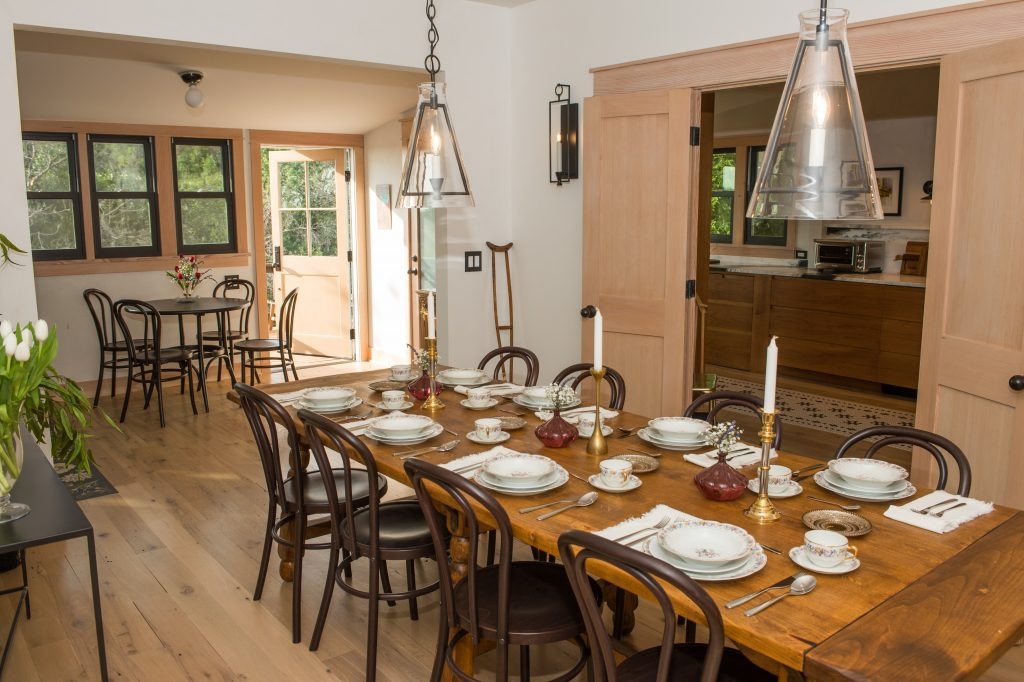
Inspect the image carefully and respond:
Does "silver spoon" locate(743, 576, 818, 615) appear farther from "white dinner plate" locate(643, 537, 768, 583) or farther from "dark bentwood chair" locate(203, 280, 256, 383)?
"dark bentwood chair" locate(203, 280, 256, 383)

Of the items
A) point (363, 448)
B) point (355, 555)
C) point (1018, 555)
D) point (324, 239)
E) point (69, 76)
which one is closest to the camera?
point (1018, 555)

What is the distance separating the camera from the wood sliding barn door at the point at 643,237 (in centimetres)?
429

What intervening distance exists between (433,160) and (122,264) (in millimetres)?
4751

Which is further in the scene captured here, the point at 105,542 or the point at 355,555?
the point at 105,542

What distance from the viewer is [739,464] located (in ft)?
8.48

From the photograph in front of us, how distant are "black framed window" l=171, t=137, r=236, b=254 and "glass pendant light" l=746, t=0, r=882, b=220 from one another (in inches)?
250

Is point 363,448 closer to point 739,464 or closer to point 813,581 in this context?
point 739,464

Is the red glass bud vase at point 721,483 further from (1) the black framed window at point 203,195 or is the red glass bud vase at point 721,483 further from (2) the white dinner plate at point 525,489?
(1) the black framed window at point 203,195

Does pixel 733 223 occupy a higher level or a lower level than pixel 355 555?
higher

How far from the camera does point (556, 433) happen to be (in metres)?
2.75

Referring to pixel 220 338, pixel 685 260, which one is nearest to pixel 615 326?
pixel 685 260

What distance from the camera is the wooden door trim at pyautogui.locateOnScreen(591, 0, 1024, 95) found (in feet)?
10.5

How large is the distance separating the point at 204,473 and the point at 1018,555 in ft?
13.8

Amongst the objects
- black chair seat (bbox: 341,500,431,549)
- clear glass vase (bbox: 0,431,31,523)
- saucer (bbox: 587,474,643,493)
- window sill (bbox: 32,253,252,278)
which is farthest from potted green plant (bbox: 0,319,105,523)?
window sill (bbox: 32,253,252,278)
